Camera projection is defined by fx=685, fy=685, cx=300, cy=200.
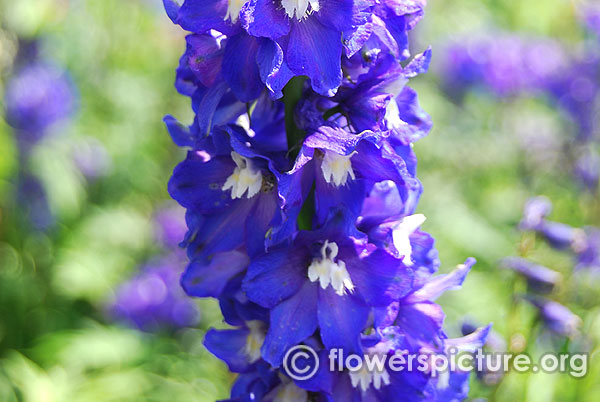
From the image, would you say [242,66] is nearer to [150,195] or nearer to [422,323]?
[422,323]

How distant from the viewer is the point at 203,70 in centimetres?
161

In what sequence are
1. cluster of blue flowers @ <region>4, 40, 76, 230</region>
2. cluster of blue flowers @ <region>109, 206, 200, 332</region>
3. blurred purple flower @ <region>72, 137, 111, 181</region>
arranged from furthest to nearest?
blurred purple flower @ <region>72, 137, 111, 181</region> → cluster of blue flowers @ <region>4, 40, 76, 230</region> → cluster of blue flowers @ <region>109, 206, 200, 332</region>

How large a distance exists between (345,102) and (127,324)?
140 inches

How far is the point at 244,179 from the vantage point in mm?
1621

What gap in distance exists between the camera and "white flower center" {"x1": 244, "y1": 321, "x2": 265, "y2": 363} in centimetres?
177

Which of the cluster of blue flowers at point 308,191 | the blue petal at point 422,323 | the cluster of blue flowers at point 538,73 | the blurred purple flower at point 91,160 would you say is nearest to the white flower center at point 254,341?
the cluster of blue flowers at point 308,191

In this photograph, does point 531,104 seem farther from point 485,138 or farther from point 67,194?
point 67,194

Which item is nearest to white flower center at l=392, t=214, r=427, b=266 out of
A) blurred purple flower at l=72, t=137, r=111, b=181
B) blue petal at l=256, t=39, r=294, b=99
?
blue petal at l=256, t=39, r=294, b=99

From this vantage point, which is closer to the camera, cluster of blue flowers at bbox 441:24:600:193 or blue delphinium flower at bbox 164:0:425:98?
blue delphinium flower at bbox 164:0:425:98

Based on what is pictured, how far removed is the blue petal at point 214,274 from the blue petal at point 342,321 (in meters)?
0.27

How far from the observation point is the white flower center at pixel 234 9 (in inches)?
59.2

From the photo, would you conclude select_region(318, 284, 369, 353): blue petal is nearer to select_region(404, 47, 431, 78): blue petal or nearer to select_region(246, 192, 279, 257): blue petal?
select_region(246, 192, 279, 257): blue petal

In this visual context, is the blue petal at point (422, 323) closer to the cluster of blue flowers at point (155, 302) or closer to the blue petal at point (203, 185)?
the blue petal at point (203, 185)

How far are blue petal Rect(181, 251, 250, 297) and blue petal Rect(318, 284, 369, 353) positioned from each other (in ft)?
0.88
